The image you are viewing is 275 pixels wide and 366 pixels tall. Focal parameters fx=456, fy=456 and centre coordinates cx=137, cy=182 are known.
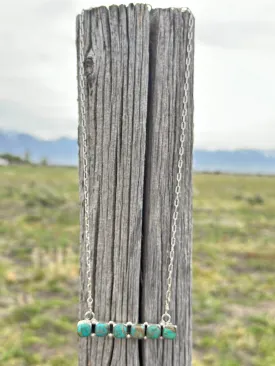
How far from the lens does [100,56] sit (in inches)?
67.2

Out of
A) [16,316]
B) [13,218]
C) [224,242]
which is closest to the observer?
[16,316]

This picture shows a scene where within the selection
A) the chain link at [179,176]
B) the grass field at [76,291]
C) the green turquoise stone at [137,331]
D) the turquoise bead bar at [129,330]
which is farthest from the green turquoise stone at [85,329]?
the grass field at [76,291]

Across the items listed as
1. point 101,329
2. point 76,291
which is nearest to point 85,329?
point 101,329

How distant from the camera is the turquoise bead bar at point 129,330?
5.52ft

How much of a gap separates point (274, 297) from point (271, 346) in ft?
7.29

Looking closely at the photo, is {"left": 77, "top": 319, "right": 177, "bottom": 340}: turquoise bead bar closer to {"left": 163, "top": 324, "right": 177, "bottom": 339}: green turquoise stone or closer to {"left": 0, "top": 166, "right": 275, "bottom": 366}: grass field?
{"left": 163, "top": 324, "right": 177, "bottom": 339}: green turquoise stone

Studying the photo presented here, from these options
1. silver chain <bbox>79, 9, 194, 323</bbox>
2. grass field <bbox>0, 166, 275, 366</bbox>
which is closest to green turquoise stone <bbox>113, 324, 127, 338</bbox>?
silver chain <bbox>79, 9, 194, 323</bbox>

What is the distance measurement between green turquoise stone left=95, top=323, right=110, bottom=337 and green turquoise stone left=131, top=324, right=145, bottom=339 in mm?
96

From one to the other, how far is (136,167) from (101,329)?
2.02 feet

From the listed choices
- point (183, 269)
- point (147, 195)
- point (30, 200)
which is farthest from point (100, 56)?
point (30, 200)

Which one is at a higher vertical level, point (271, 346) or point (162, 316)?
point (162, 316)

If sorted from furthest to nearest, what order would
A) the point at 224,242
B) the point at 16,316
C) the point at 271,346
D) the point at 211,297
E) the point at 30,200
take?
the point at 30,200 < the point at 224,242 < the point at 211,297 < the point at 16,316 < the point at 271,346

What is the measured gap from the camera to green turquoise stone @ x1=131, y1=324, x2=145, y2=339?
1680 millimetres

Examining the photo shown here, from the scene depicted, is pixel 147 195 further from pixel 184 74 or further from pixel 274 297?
pixel 274 297
